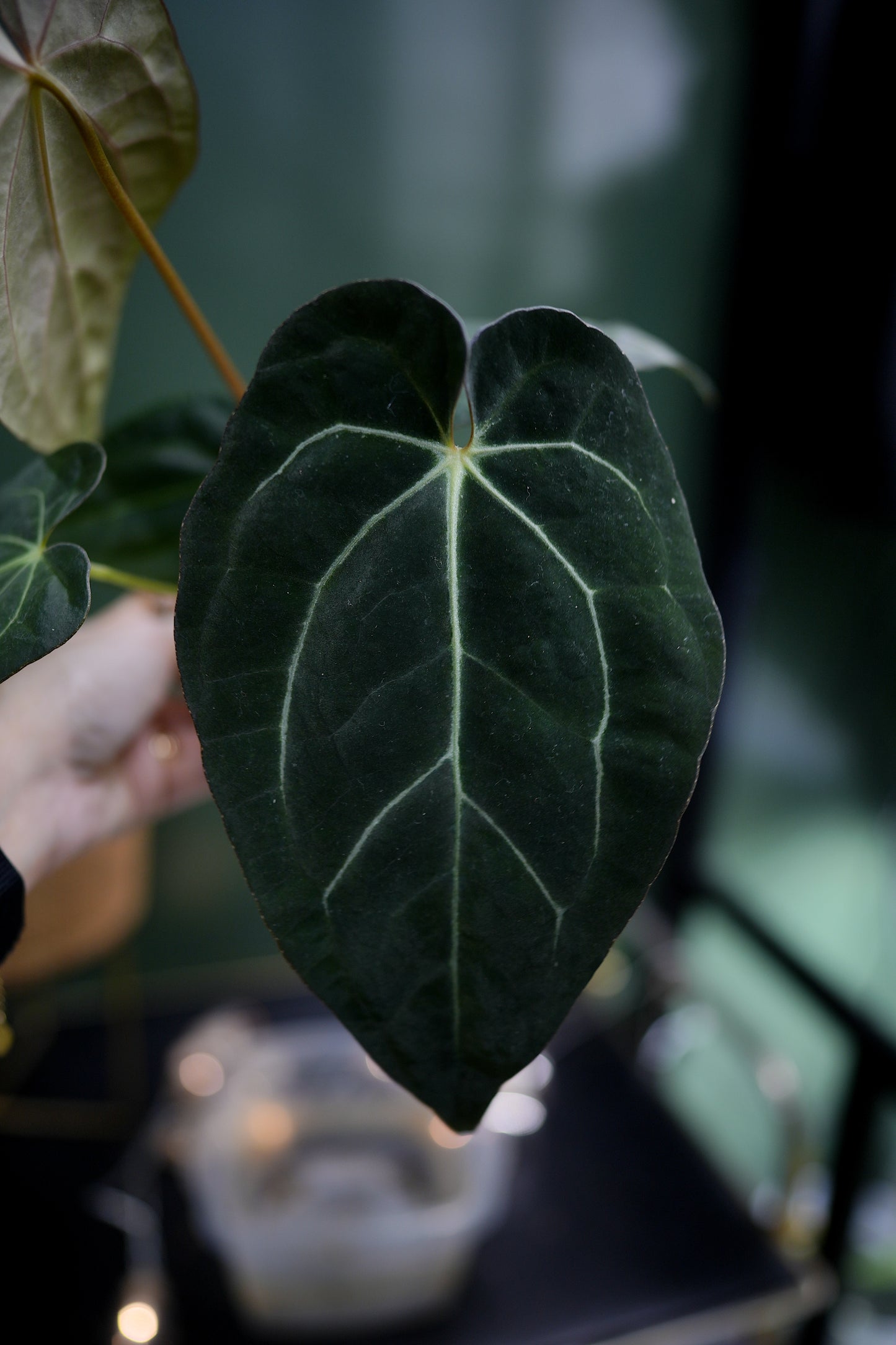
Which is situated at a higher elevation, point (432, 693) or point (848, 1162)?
point (432, 693)

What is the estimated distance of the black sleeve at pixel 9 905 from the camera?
0.38 metres

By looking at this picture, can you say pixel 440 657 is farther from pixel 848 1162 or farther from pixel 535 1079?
pixel 848 1162

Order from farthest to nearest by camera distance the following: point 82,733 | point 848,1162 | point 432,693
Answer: point 848,1162 → point 82,733 → point 432,693

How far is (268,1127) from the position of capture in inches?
37.3

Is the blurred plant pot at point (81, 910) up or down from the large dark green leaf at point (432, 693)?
down

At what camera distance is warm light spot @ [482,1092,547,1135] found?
3.42ft

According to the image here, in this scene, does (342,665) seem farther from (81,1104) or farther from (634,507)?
(81,1104)

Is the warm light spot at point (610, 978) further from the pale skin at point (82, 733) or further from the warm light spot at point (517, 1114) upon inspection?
the pale skin at point (82, 733)

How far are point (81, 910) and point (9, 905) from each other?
69 cm

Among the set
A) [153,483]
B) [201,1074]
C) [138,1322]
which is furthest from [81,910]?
[153,483]

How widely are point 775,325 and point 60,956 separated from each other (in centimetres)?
120

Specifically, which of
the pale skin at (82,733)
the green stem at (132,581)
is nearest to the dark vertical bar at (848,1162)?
the pale skin at (82,733)

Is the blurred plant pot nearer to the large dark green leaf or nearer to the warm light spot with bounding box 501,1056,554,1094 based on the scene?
the warm light spot with bounding box 501,1056,554,1094

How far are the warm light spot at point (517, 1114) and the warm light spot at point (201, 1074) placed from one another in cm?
29
